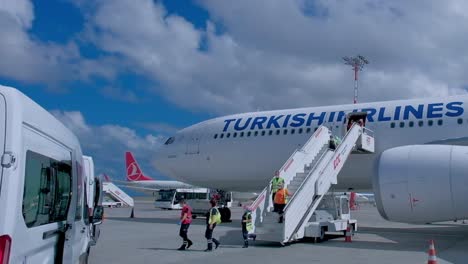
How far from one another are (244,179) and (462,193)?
9145 millimetres

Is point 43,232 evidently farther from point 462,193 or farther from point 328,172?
point 328,172

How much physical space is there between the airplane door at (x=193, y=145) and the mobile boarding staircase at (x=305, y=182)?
241 inches

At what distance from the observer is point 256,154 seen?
18.0 meters

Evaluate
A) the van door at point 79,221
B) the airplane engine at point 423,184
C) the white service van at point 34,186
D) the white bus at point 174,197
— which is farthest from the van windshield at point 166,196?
the white service van at point 34,186

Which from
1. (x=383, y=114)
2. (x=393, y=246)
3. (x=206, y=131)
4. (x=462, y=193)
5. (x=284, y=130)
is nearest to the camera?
(x=462, y=193)

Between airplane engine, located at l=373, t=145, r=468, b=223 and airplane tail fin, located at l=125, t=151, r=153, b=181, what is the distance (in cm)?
4976

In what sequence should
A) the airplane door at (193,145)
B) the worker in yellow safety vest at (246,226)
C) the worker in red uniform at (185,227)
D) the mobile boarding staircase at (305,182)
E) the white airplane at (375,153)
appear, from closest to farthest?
the white airplane at (375,153) < the worker in red uniform at (185,227) < the worker in yellow safety vest at (246,226) < the mobile boarding staircase at (305,182) < the airplane door at (193,145)

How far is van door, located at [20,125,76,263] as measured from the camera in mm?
3465

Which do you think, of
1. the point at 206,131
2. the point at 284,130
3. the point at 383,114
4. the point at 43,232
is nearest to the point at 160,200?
the point at 206,131

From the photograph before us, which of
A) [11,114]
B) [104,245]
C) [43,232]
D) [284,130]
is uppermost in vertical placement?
[284,130]

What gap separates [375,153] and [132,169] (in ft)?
154

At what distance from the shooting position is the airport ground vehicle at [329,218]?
41.4ft

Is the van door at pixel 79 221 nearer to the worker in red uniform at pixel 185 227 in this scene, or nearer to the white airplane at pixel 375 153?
the worker in red uniform at pixel 185 227

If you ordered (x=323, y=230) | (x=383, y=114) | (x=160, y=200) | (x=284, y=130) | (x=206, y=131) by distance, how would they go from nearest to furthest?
1. (x=323, y=230)
2. (x=383, y=114)
3. (x=284, y=130)
4. (x=206, y=131)
5. (x=160, y=200)
